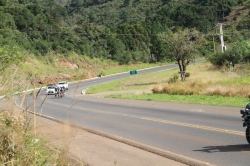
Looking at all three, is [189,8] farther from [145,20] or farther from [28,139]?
[28,139]

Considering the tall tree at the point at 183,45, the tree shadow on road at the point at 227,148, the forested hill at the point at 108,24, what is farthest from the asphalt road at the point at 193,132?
the tall tree at the point at 183,45

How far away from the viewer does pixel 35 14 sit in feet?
284

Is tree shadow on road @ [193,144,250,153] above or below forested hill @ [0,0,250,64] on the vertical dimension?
below

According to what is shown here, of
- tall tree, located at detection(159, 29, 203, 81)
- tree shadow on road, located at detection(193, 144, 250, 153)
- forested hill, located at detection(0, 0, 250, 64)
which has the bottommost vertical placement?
tree shadow on road, located at detection(193, 144, 250, 153)

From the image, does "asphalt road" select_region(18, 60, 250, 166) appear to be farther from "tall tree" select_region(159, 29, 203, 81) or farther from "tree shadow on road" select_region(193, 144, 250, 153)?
Result: "tall tree" select_region(159, 29, 203, 81)

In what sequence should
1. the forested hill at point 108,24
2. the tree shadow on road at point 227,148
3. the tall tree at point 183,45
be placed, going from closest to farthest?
the tree shadow on road at point 227,148, the tall tree at point 183,45, the forested hill at point 108,24

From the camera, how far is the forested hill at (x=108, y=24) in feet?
252

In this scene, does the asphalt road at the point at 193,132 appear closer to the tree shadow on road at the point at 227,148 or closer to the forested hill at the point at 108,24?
the tree shadow on road at the point at 227,148

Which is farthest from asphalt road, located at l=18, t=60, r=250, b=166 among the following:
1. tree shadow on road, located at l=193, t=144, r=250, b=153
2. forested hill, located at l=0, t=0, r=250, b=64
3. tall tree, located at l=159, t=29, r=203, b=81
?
tall tree, located at l=159, t=29, r=203, b=81

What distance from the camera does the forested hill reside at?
76750 millimetres

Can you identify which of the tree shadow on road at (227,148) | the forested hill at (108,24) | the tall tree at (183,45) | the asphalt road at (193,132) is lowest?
the asphalt road at (193,132)

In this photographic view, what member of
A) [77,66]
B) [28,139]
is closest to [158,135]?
[28,139]

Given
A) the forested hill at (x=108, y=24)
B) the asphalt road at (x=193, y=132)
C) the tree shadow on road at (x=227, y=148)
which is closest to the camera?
the asphalt road at (x=193, y=132)

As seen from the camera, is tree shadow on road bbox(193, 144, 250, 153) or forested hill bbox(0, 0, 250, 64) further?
forested hill bbox(0, 0, 250, 64)
